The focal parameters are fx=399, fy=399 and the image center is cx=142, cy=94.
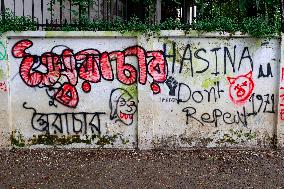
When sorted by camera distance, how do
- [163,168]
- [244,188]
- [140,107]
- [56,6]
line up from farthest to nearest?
[56,6], [140,107], [163,168], [244,188]

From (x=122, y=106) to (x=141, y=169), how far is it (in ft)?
3.47

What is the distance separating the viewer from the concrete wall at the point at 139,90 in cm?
612

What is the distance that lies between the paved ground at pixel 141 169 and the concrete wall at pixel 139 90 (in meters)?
0.21

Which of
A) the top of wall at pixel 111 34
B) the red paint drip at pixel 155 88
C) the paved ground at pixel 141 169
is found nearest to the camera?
the paved ground at pixel 141 169

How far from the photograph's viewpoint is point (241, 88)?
622 cm

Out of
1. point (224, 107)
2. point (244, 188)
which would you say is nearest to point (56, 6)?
point (224, 107)

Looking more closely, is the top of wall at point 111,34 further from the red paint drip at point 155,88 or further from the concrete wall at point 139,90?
the red paint drip at point 155,88

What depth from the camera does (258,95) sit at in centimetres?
624

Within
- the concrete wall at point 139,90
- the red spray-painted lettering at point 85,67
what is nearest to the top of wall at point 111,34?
Answer: the concrete wall at point 139,90

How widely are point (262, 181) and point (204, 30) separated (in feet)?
7.72

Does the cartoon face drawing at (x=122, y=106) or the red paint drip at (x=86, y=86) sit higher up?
the red paint drip at (x=86, y=86)

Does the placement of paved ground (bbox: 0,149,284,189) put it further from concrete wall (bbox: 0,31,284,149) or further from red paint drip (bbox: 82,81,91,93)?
red paint drip (bbox: 82,81,91,93)

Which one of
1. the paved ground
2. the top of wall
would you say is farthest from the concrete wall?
the paved ground

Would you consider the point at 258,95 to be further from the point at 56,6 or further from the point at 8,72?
the point at 56,6
